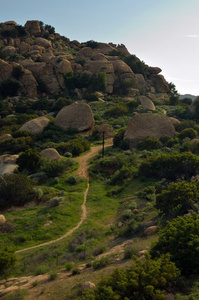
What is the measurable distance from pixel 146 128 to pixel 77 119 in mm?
13916

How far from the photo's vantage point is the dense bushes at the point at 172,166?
22594mm

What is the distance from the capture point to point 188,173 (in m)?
22.8

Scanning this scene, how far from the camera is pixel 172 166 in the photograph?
2380cm

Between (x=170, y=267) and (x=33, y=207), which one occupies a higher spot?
(x=170, y=267)

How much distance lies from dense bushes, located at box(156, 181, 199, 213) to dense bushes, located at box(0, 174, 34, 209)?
40.8 ft

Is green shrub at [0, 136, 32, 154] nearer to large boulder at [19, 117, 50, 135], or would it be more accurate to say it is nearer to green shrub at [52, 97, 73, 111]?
large boulder at [19, 117, 50, 135]

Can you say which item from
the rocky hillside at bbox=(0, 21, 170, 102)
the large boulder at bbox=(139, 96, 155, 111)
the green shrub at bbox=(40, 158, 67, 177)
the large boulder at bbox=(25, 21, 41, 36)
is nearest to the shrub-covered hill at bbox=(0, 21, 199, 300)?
the green shrub at bbox=(40, 158, 67, 177)

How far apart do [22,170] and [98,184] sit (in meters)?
9.71

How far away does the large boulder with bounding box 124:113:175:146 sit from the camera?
1388 inches

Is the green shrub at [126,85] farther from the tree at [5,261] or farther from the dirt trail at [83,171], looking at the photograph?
the tree at [5,261]

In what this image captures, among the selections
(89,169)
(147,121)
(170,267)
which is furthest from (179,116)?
(170,267)

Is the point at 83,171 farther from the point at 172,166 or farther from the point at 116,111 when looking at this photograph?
the point at 116,111

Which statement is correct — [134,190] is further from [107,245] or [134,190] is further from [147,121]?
[147,121]

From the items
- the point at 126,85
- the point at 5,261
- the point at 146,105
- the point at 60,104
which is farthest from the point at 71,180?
the point at 126,85
